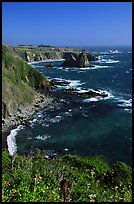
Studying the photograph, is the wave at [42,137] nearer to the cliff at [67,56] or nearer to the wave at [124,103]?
the wave at [124,103]

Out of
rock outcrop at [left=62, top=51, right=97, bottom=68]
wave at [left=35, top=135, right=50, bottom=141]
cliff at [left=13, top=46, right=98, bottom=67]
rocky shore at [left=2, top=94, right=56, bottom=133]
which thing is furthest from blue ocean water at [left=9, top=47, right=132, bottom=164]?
cliff at [left=13, top=46, right=98, bottom=67]

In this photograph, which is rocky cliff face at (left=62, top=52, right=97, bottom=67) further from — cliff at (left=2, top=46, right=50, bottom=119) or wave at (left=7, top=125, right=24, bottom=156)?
wave at (left=7, top=125, right=24, bottom=156)

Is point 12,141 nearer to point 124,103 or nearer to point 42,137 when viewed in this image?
point 42,137

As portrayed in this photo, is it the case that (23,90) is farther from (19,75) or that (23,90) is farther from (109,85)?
(109,85)

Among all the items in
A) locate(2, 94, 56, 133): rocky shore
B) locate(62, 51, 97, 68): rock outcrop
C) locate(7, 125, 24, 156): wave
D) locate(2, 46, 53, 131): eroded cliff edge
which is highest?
locate(62, 51, 97, 68): rock outcrop

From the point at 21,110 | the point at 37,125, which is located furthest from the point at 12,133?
the point at 21,110

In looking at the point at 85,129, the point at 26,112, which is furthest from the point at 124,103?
the point at 26,112

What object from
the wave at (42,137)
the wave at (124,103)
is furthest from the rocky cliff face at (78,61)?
the wave at (42,137)
